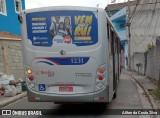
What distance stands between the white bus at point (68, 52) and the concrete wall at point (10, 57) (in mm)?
7110

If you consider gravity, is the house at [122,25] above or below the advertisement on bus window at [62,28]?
below

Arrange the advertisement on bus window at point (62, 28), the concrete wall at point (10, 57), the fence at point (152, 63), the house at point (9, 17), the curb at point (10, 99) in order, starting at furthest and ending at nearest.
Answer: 1. the house at point (9, 17)
2. the fence at point (152, 63)
3. the concrete wall at point (10, 57)
4. the curb at point (10, 99)
5. the advertisement on bus window at point (62, 28)

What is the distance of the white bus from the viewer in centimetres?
694

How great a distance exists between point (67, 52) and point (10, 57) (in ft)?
27.9

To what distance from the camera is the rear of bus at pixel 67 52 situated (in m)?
6.94

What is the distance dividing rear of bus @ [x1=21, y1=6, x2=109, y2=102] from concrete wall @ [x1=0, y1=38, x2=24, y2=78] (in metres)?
7.12

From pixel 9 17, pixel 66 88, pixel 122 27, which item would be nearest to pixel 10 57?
pixel 9 17

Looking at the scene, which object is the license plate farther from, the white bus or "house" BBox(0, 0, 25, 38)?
"house" BBox(0, 0, 25, 38)

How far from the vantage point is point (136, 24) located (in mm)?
33125

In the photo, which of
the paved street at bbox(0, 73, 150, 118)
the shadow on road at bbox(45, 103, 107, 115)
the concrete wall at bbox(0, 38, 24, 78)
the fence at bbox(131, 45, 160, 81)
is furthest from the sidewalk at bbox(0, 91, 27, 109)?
the fence at bbox(131, 45, 160, 81)

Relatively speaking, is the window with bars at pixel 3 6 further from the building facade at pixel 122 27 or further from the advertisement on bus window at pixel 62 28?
the building facade at pixel 122 27

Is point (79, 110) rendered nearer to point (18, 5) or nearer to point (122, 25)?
point (18, 5)

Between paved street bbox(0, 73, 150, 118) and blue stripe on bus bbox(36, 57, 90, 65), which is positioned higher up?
blue stripe on bus bbox(36, 57, 90, 65)

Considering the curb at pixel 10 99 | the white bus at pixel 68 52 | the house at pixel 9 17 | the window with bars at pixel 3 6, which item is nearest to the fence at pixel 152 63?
the curb at pixel 10 99
